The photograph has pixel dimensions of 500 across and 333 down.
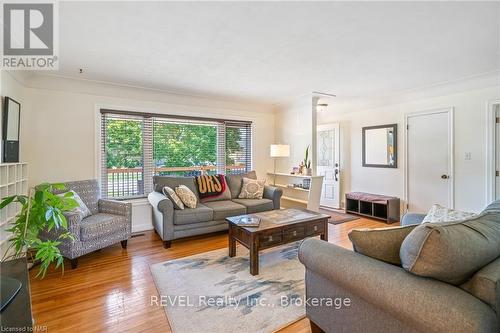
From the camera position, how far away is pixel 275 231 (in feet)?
8.93

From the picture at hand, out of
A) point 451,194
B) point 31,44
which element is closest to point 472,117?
point 451,194

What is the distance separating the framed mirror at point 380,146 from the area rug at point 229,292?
10.2 ft

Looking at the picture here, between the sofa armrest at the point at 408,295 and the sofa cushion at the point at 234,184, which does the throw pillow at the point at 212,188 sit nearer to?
the sofa cushion at the point at 234,184

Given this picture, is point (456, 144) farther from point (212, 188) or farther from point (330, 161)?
point (212, 188)

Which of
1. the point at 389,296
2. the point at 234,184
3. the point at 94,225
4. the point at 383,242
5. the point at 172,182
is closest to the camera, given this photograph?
the point at 389,296

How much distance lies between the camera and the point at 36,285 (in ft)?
7.86

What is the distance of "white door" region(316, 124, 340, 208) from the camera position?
5.80m

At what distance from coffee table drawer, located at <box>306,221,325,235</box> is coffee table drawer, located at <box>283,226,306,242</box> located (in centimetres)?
9

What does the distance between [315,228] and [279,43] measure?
2122 mm

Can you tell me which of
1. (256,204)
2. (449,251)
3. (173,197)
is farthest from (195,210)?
(449,251)

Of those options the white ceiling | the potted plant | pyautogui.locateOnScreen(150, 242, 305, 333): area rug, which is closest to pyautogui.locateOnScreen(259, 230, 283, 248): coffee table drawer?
pyautogui.locateOnScreen(150, 242, 305, 333): area rug

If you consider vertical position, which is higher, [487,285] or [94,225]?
[487,285]

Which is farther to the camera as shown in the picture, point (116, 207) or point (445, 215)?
point (116, 207)
